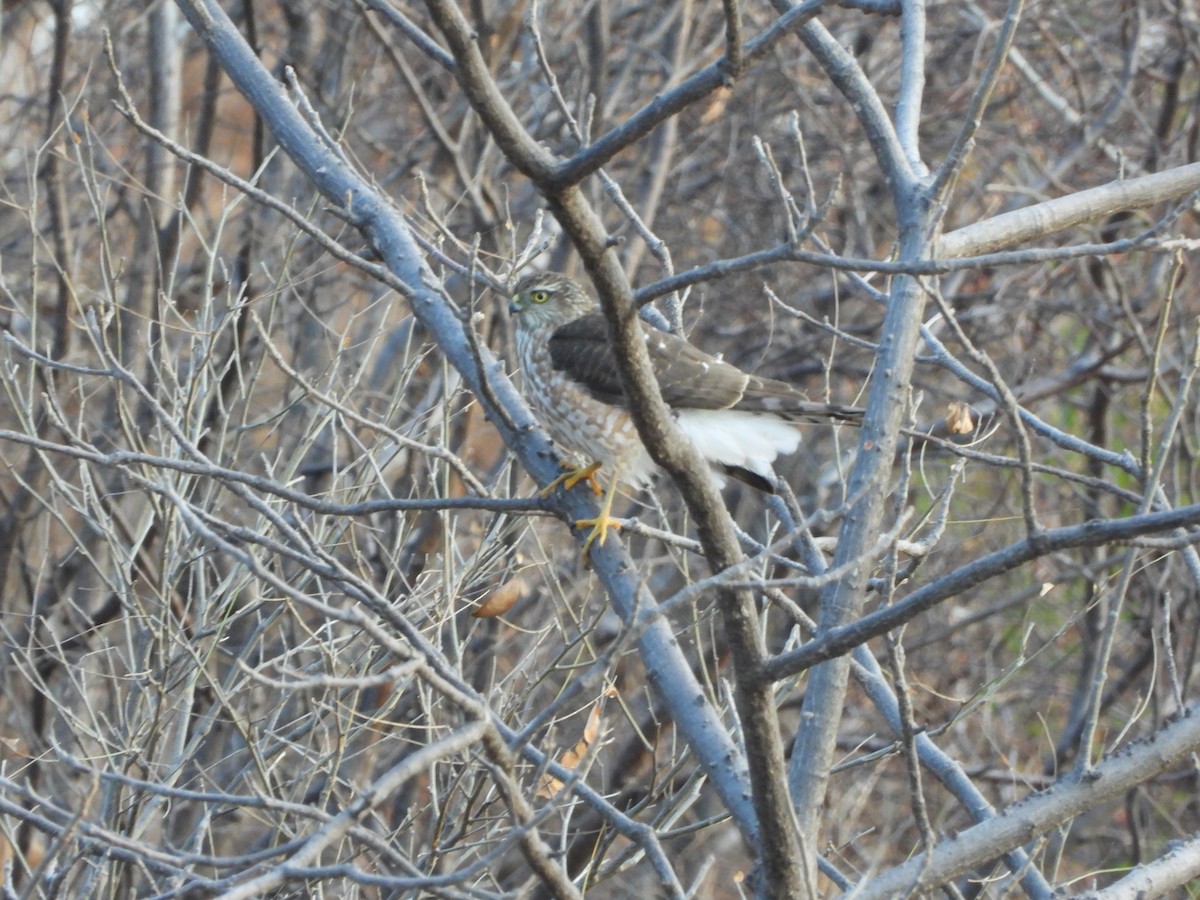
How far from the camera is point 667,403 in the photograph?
14.8 ft

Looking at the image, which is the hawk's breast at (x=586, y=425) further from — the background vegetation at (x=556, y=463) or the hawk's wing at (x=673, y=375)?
the background vegetation at (x=556, y=463)

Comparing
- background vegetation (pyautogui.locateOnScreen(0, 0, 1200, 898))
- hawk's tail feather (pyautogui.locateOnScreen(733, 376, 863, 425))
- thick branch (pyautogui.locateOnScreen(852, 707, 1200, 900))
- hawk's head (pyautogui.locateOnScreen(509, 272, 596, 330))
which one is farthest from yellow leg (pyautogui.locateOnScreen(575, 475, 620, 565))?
hawk's head (pyautogui.locateOnScreen(509, 272, 596, 330))

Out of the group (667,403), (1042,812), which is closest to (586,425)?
(667,403)

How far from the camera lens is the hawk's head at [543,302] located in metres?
5.09

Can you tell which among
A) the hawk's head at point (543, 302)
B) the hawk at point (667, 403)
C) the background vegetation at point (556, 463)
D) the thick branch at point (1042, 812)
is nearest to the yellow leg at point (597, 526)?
the background vegetation at point (556, 463)

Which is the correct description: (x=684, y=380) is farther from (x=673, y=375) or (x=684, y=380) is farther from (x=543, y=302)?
(x=543, y=302)

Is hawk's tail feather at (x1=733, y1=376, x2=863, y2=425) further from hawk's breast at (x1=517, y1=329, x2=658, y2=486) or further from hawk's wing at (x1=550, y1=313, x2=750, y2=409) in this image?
hawk's breast at (x1=517, y1=329, x2=658, y2=486)

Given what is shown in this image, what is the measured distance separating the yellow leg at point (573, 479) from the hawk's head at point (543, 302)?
2.57ft

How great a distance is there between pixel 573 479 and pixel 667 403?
0.74 metres

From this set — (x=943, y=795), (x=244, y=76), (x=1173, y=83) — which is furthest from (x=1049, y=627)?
(x=244, y=76)

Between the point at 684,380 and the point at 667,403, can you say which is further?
the point at 684,380

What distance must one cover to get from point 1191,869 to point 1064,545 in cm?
124

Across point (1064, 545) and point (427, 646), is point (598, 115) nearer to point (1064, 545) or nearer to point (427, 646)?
point (427, 646)

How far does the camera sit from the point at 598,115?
7.33m
